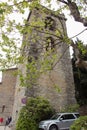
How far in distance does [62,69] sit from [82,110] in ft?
15.7

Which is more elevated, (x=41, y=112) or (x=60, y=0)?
(x=60, y=0)

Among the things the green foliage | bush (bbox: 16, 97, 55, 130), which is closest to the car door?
bush (bbox: 16, 97, 55, 130)

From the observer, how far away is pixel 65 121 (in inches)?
852

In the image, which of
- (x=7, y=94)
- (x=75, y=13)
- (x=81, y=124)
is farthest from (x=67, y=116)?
(x=75, y=13)

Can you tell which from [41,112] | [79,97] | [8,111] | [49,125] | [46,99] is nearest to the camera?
[49,125]

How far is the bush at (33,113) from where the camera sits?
22812 mm

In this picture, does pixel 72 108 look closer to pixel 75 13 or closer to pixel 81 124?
pixel 81 124

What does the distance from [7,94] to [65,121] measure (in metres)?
10.9

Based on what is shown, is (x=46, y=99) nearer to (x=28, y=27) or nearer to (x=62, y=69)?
(x=62, y=69)

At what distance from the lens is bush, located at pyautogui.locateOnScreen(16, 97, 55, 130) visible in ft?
74.8

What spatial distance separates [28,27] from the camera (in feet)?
41.2

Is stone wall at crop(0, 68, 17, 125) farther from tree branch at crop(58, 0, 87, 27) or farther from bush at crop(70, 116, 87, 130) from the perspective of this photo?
tree branch at crop(58, 0, 87, 27)

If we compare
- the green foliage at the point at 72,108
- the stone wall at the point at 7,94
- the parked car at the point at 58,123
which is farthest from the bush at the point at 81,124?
the stone wall at the point at 7,94

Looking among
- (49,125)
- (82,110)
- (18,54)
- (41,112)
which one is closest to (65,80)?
(82,110)
